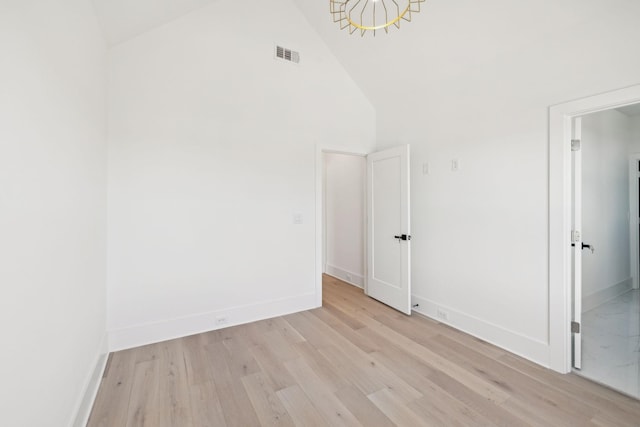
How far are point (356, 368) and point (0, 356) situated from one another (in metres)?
2.05

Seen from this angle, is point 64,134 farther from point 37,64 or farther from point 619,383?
point 619,383

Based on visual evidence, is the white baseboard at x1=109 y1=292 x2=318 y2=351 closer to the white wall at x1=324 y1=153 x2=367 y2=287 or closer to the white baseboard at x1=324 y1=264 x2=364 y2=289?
the white baseboard at x1=324 y1=264 x2=364 y2=289

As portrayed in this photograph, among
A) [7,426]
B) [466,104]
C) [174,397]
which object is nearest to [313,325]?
[174,397]

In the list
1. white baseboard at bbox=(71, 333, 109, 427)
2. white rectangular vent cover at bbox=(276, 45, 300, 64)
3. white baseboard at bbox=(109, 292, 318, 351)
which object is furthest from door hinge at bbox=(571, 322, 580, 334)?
white rectangular vent cover at bbox=(276, 45, 300, 64)

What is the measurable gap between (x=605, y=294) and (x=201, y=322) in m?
5.08

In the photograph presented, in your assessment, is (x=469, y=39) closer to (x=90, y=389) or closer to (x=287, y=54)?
(x=287, y=54)

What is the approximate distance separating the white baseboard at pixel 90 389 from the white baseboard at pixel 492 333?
123 inches

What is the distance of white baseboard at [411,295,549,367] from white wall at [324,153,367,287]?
53.2 inches

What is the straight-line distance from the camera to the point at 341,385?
6.70 feet

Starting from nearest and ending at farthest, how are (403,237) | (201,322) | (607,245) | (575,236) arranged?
(575,236) → (201,322) → (403,237) → (607,245)

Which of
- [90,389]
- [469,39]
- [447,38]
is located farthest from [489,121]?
[90,389]

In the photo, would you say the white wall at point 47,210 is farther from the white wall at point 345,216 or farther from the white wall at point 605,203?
the white wall at point 605,203

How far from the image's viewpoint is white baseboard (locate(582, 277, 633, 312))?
341 cm

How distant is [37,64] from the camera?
1146 millimetres
